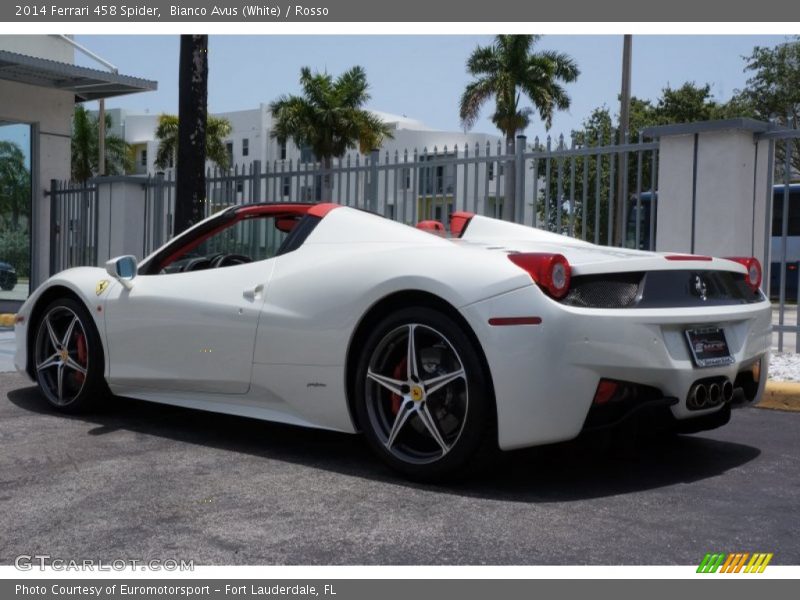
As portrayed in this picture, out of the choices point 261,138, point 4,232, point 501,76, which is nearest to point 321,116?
point 501,76

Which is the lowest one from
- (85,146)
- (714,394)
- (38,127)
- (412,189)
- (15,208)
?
(714,394)

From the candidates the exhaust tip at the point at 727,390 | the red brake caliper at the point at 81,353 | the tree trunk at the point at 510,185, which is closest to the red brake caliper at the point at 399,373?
the exhaust tip at the point at 727,390

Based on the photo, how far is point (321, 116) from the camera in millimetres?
43875

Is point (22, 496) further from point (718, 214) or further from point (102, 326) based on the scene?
point (718, 214)

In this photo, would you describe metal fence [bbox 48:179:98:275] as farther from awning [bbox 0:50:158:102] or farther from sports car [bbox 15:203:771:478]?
sports car [bbox 15:203:771:478]

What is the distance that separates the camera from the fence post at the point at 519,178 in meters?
9.18

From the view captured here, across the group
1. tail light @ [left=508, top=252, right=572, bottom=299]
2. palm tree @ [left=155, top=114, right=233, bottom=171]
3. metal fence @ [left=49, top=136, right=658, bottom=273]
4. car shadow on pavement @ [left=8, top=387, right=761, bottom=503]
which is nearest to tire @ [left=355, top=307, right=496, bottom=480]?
car shadow on pavement @ [left=8, top=387, right=761, bottom=503]

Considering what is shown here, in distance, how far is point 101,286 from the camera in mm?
5574

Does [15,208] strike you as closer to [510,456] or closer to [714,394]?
[510,456]

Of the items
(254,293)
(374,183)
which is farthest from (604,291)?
(374,183)

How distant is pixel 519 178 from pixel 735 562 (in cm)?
654

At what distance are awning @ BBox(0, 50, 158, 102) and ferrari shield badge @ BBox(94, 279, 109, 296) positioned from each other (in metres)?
8.25

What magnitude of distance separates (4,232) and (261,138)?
47.1 m

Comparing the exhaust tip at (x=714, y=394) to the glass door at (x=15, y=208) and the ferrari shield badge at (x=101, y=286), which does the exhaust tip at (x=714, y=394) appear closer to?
the ferrari shield badge at (x=101, y=286)
